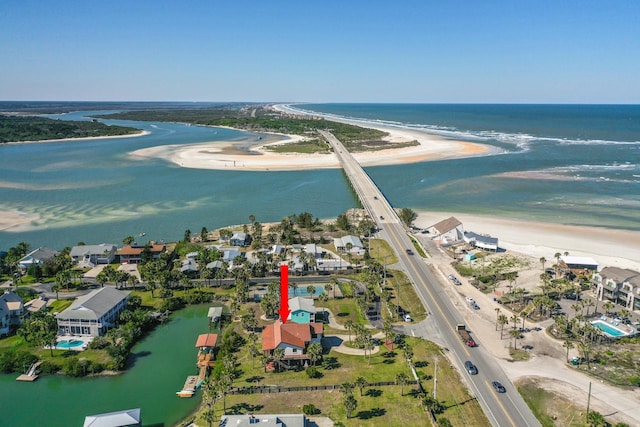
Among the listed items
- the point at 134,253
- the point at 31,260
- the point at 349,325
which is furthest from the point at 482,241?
the point at 31,260

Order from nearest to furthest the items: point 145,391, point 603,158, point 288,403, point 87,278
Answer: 1. point 288,403
2. point 145,391
3. point 87,278
4. point 603,158

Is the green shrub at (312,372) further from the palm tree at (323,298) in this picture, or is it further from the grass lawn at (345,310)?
the palm tree at (323,298)

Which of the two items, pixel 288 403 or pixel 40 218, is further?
pixel 40 218

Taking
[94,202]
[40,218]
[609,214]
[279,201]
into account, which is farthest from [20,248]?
[609,214]

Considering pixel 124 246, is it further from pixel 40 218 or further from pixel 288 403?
pixel 288 403

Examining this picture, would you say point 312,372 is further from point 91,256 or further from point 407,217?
point 407,217

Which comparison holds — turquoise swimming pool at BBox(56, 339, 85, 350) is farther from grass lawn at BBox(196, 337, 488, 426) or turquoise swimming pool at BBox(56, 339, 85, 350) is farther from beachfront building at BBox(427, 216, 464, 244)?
beachfront building at BBox(427, 216, 464, 244)
